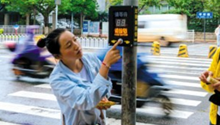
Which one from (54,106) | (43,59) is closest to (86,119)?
(54,106)

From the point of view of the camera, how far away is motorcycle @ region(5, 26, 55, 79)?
30.4 feet

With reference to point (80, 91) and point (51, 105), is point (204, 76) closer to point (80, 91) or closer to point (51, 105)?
point (80, 91)

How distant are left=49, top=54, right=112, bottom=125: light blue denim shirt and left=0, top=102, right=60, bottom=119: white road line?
13.3 feet

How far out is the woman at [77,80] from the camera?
1.92 meters

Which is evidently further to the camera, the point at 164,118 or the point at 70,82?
the point at 164,118

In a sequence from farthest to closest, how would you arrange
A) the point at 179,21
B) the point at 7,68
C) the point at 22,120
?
the point at 179,21 < the point at 7,68 < the point at 22,120

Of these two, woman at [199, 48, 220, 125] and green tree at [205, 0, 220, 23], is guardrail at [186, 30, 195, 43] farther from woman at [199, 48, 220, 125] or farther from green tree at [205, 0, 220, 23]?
woman at [199, 48, 220, 125]

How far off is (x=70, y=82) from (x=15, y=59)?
25.4 feet

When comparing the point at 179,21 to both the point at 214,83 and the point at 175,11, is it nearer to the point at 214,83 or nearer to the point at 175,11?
the point at 175,11

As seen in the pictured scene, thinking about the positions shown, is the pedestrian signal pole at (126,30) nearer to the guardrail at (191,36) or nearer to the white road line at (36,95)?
the white road line at (36,95)

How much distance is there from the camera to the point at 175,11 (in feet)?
116

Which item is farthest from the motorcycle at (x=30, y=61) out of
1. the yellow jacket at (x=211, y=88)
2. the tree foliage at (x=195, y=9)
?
the tree foliage at (x=195, y=9)

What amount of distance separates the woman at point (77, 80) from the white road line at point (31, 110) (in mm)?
4059

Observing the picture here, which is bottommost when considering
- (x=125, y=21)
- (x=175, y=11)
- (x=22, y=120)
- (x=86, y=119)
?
(x=22, y=120)
